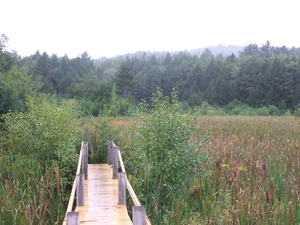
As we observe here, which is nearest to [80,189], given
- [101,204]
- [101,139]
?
[101,204]

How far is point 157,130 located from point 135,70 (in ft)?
226

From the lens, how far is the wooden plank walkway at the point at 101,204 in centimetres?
443

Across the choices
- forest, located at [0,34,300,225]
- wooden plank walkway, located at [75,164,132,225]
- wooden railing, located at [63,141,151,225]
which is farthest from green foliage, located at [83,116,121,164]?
wooden plank walkway, located at [75,164,132,225]

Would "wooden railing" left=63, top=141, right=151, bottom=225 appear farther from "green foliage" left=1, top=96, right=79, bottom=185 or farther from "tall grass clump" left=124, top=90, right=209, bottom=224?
"green foliage" left=1, top=96, right=79, bottom=185

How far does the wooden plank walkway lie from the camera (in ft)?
14.5

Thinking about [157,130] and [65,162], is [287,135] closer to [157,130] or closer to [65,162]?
[157,130]

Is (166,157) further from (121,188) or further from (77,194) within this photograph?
(77,194)

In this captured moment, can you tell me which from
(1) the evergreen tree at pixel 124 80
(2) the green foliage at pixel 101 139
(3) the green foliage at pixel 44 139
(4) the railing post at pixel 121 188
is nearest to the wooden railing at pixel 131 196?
(4) the railing post at pixel 121 188

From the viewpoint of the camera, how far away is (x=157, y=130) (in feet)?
18.9

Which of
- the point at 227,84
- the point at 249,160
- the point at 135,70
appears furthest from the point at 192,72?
the point at 249,160

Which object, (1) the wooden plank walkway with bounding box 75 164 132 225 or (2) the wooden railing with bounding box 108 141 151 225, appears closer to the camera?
(2) the wooden railing with bounding box 108 141 151 225

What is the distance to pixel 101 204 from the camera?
16.8 ft

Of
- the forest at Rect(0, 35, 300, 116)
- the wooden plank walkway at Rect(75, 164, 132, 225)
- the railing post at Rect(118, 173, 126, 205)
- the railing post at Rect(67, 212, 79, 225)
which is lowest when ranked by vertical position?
the wooden plank walkway at Rect(75, 164, 132, 225)

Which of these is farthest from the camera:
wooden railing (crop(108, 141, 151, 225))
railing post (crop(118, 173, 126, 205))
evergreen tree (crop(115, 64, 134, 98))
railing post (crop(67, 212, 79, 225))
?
evergreen tree (crop(115, 64, 134, 98))
